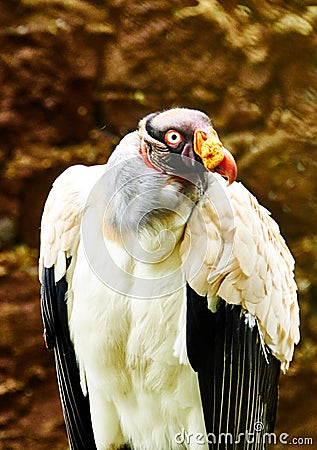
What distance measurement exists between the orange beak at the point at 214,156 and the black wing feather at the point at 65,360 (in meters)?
0.44

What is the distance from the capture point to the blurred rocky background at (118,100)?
6.75 ft

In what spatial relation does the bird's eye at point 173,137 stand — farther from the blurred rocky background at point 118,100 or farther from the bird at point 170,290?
the blurred rocky background at point 118,100

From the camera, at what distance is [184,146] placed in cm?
134

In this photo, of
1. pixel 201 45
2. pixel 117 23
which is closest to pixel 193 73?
pixel 201 45

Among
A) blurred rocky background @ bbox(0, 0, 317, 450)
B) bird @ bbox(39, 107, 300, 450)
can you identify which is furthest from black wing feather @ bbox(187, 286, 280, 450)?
blurred rocky background @ bbox(0, 0, 317, 450)

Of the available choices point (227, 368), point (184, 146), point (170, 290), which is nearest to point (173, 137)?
point (184, 146)

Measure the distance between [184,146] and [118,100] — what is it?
0.78m

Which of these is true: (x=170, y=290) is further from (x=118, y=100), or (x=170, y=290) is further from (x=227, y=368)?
(x=118, y=100)

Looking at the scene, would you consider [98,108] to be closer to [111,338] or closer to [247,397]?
[111,338]

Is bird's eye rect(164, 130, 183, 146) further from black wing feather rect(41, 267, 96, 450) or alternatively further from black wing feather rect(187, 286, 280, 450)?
black wing feather rect(41, 267, 96, 450)

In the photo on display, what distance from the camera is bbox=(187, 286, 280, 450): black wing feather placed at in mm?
1466

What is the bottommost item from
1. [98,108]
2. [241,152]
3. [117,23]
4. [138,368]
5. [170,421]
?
[170,421]

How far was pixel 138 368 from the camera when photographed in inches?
59.8

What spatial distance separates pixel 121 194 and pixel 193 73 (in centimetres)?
74
